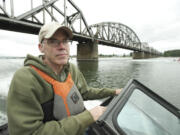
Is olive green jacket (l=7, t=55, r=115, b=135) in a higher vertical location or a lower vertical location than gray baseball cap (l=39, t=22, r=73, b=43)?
lower

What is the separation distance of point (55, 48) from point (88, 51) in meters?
40.2

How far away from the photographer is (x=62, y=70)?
172 cm

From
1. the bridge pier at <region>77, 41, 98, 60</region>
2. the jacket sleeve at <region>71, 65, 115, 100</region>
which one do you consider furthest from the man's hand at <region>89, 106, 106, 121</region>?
the bridge pier at <region>77, 41, 98, 60</region>

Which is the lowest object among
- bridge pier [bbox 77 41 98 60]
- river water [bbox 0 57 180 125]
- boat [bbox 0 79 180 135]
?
river water [bbox 0 57 180 125]

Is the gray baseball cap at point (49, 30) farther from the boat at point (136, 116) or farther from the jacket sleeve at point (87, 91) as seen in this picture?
the boat at point (136, 116)

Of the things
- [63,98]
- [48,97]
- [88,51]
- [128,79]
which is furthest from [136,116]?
[88,51]

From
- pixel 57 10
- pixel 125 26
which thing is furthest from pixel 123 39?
pixel 57 10

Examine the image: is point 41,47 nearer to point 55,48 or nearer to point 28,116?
point 55,48

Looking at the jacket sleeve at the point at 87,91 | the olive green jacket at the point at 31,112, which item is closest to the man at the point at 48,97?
the olive green jacket at the point at 31,112

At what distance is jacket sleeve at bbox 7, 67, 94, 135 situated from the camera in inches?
41.1

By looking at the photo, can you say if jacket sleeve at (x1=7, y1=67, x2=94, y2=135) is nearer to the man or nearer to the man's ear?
the man

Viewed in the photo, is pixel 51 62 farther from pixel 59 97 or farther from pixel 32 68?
pixel 59 97

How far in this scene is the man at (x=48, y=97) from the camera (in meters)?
1.07

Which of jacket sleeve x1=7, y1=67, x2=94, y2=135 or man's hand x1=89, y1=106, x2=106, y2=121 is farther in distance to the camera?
man's hand x1=89, y1=106, x2=106, y2=121
